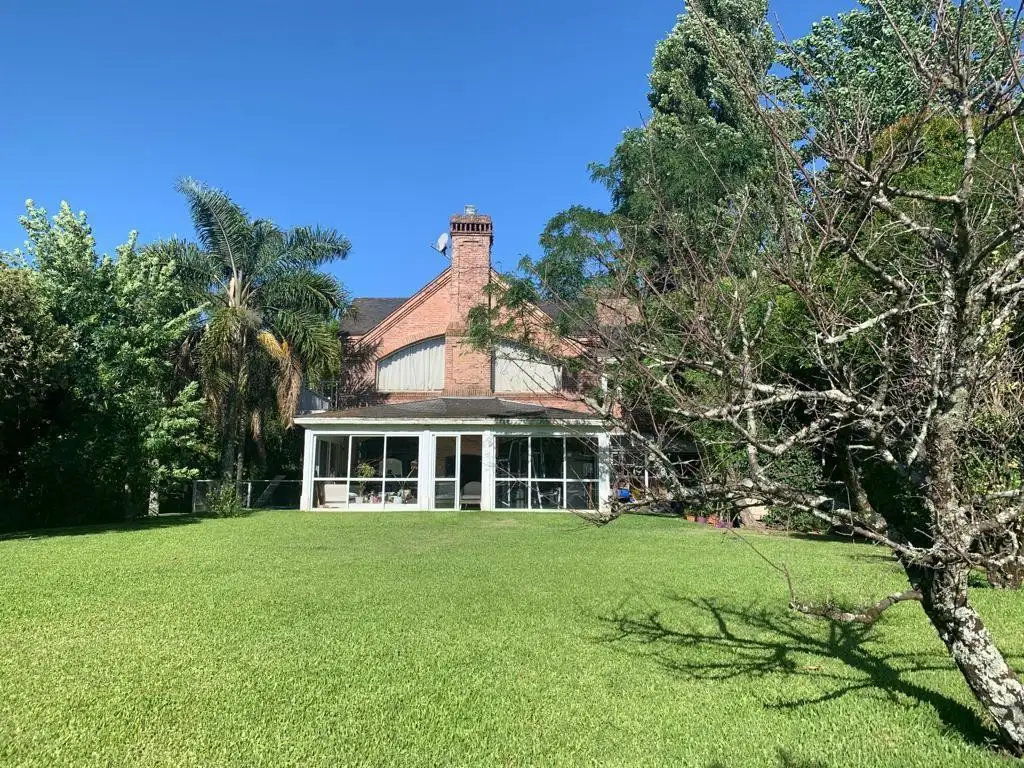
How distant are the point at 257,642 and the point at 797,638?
4.62 metres

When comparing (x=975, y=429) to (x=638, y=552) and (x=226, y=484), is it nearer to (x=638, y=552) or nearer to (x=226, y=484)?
(x=638, y=552)

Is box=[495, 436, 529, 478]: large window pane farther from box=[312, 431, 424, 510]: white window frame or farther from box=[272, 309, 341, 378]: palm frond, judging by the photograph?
box=[272, 309, 341, 378]: palm frond

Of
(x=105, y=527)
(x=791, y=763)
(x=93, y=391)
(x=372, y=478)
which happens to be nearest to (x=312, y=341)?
(x=372, y=478)

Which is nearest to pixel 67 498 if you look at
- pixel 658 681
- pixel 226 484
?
pixel 226 484

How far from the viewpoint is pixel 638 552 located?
11.3 metres

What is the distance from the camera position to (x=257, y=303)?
2358 cm

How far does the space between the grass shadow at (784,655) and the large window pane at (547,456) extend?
1403cm

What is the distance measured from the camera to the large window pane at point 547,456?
21.0m

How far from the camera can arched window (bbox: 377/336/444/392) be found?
86.6ft

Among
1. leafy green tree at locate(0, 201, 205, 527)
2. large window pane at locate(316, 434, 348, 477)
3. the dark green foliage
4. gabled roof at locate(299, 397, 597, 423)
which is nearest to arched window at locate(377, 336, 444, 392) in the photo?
gabled roof at locate(299, 397, 597, 423)

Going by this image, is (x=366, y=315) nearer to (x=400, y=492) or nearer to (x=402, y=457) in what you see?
(x=402, y=457)

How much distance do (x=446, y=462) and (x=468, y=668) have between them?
16613 millimetres

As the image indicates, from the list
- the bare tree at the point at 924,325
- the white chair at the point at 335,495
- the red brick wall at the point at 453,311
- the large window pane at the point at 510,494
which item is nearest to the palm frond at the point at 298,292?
the red brick wall at the point at 453,311

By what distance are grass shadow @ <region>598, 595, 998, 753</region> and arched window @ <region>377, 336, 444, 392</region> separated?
66.1ft
